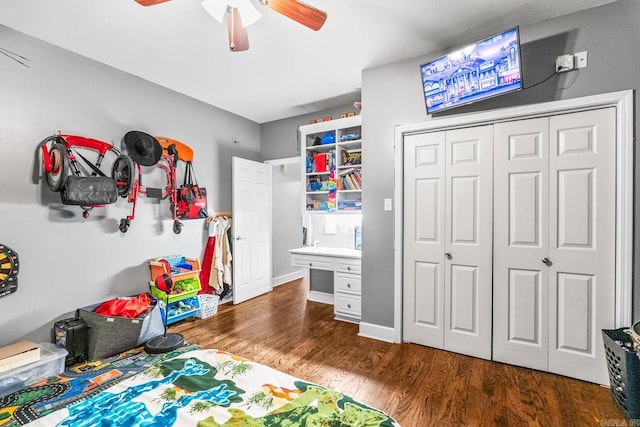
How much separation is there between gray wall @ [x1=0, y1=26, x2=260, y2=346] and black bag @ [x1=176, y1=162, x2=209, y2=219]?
181 mm

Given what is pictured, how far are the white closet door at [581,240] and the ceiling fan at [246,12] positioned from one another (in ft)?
6.58

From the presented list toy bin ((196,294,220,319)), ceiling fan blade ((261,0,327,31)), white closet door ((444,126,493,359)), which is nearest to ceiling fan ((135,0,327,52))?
ceiling fan blade ((261,0,327,31))

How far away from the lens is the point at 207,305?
141 inches

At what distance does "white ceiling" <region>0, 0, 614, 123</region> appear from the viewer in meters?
2.10

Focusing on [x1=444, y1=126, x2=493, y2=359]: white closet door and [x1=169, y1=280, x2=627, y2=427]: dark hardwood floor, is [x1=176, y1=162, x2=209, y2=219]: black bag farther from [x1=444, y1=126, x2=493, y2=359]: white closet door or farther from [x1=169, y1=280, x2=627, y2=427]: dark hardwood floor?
[x1=444, y1=126, x2=493, y2=359]: white closet door

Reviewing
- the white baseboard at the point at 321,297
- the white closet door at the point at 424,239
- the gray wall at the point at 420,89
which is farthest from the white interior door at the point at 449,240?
the white baseboard at the point at 321,297

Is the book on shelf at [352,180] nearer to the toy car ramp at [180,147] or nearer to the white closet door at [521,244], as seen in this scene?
the white closet door at [521,244]

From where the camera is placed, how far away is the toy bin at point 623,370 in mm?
1684

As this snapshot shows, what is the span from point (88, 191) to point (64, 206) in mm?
342

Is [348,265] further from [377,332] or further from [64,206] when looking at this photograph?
[64,206]

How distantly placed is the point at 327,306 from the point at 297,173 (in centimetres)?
275

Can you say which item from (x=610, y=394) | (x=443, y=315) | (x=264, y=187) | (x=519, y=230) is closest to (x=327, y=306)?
(x=443, y=315)

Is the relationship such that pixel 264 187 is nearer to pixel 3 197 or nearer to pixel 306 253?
pixel 306 253

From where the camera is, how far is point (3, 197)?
2299 mm
